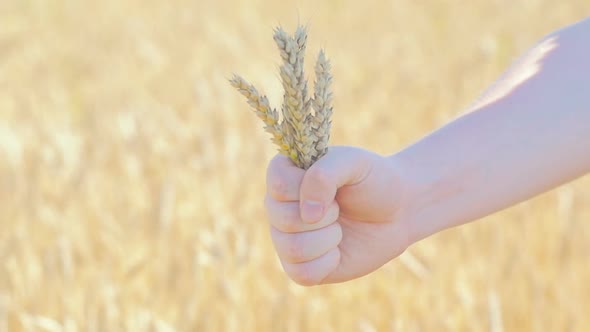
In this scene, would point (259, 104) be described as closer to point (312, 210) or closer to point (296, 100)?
point (296, 100)

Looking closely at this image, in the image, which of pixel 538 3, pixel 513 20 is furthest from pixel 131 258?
pixel 538 3

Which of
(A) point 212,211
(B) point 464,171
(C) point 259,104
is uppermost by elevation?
(A) point 212,211

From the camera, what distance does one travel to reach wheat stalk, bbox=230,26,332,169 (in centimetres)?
72

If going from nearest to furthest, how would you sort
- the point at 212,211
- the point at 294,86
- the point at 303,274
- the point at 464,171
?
the point at 294,86, the point at 303,274, the point at 464,171, the point at 212,211

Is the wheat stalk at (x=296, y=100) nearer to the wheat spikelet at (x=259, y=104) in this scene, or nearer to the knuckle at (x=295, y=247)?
the wheat spikelet at (x=259, y=104)

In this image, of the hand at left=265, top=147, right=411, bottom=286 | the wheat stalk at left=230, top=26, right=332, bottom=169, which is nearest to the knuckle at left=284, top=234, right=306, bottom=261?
the hand at left=265, top=147, right=411, bottom=286

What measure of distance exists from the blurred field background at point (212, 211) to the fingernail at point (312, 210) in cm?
15

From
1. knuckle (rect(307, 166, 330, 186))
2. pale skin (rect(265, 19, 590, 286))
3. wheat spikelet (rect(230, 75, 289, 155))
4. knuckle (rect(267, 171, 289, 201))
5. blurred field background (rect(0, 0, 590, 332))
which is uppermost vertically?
blurred field background (rect(0, 0, 590, 332))

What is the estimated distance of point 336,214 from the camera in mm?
917

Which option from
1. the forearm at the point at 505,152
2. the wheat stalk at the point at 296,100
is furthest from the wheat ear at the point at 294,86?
the forearm at the point at 505,152

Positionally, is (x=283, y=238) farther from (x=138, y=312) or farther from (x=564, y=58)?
(x=138, y=312)

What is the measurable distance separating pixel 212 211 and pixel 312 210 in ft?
4.24

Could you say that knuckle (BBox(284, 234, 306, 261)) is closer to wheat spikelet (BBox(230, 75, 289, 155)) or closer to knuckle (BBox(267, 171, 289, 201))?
knuckle (BBox(267, 171, 289, 201))

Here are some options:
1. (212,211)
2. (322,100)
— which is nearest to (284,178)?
(322,100)
